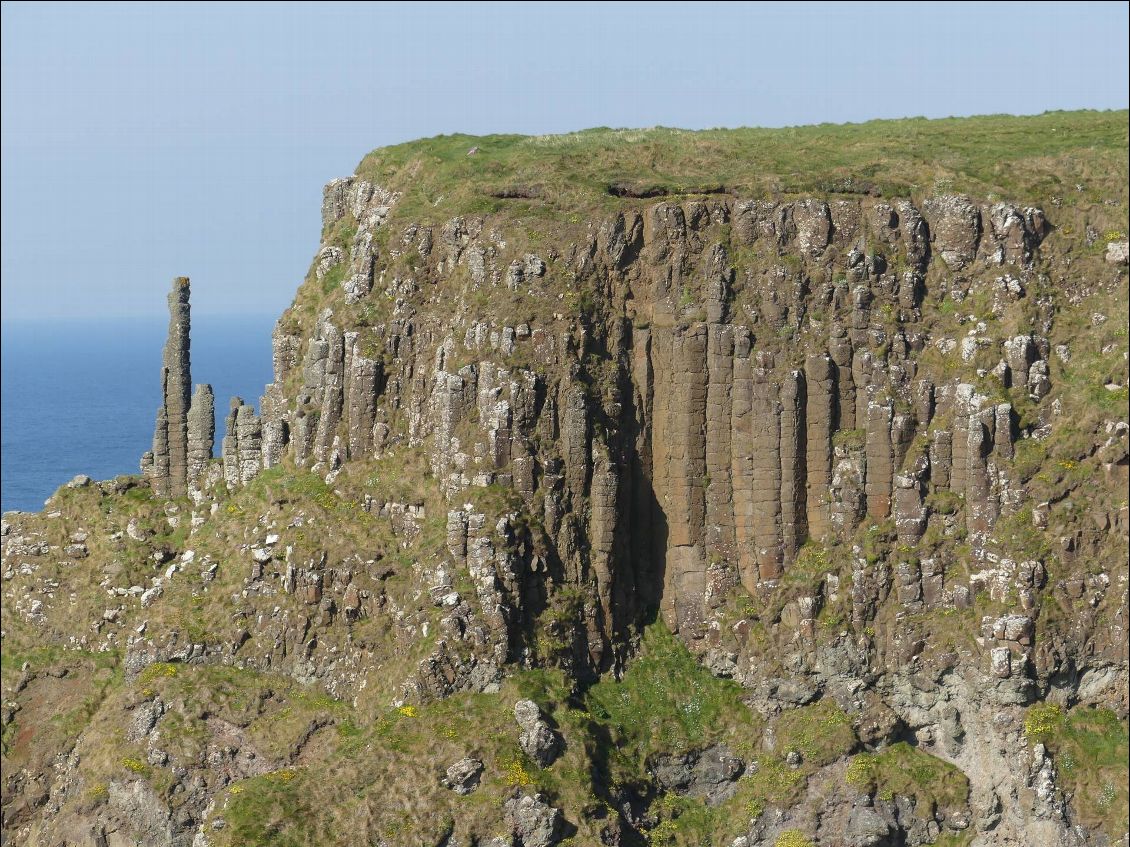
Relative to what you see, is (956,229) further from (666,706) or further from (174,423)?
(174,423)

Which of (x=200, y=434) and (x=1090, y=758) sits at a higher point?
(x=200, y=434)

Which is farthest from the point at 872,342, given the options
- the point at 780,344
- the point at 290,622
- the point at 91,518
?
the point at 91,518

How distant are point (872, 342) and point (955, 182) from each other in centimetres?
726

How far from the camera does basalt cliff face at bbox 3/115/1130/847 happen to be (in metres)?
75.2

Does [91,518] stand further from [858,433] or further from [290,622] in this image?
[858,433]

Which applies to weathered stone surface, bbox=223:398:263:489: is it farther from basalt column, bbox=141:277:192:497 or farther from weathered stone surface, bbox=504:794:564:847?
weathered stone surface, bbox=504:794:564:847

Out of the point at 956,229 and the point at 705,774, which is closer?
the point at 705,774

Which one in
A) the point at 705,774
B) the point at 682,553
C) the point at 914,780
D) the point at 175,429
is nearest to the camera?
the point at 914,780

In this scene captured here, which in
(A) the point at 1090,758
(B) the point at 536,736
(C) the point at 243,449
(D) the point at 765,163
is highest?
(D) the point at 765,163

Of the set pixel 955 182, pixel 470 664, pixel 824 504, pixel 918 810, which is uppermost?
pixel 955 182

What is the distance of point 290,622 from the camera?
3159 inches

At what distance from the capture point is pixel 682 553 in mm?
80188

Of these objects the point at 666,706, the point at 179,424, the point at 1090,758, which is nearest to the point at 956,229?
the point at 1090,758

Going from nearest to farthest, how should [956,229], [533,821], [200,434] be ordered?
1. [533,821]
2. [956,229]
3. [200,434]
